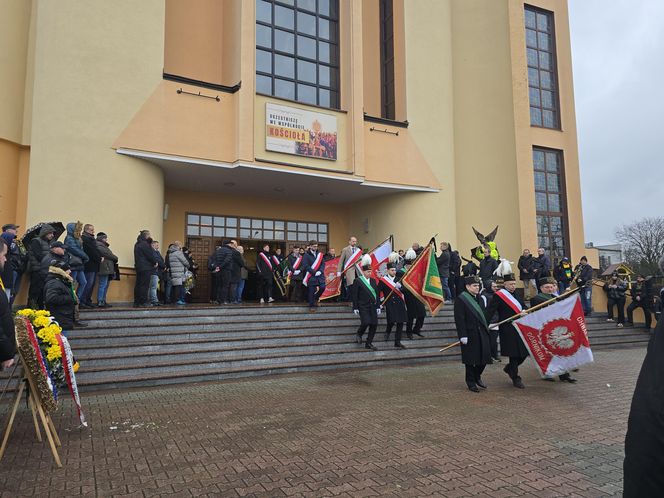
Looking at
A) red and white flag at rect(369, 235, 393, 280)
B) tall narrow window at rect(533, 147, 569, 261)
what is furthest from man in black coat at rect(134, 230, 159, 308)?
tall narrow window at rect(533, 147, 569, 261)

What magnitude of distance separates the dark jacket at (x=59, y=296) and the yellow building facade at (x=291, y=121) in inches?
196

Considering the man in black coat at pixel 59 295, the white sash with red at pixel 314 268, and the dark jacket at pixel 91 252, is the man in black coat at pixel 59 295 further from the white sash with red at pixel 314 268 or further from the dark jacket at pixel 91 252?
the white sash with red at pixel 314 268

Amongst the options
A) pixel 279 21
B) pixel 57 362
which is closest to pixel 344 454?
pixel 57 362

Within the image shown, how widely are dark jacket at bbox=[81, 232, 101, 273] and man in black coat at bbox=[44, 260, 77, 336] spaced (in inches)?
→ 95.4

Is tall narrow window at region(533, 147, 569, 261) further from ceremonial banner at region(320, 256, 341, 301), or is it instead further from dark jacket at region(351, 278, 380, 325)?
dark jacket at region(351, 278, 380, 325)

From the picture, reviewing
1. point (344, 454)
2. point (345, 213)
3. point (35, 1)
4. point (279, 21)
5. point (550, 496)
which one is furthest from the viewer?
point (345, 213)

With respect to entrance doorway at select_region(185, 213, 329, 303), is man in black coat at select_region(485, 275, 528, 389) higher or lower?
lower

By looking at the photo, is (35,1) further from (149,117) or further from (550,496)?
(550,496)

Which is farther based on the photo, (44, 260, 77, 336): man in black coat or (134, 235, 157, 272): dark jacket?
(134, 235, 157, 272): dark jacket

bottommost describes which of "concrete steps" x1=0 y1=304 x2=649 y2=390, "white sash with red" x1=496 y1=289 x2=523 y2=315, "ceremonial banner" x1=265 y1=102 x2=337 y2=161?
"concrete steps" x1=0 y1=304 x2=649 y2=390

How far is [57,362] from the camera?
5.33m

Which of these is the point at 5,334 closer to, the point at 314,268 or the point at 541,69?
the point at 314,268

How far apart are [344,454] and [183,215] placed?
47.2 feet

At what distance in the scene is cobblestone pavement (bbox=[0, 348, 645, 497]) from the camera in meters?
4.16
